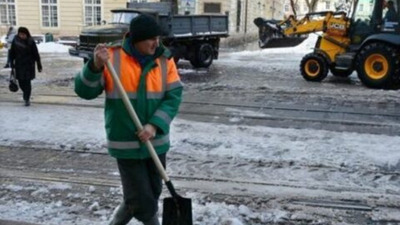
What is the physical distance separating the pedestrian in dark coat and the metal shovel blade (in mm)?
7501

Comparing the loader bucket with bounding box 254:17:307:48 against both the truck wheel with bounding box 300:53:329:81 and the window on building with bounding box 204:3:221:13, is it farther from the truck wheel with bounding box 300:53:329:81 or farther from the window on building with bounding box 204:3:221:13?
the window on building with bounding box 204:3:221:13

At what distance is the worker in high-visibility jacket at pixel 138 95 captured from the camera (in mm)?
3516

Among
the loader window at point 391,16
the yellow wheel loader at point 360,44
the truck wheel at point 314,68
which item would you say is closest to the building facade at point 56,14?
the yellow wheel loader at point 360,44

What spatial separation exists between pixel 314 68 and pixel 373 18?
83.7 inches

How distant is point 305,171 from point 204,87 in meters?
7.47

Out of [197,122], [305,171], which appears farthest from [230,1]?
[305,171]

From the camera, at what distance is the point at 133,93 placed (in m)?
3.56

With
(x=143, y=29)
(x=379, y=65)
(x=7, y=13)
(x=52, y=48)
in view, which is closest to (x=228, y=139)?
(x=143, y=29)

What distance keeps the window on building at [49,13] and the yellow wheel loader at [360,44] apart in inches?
1039

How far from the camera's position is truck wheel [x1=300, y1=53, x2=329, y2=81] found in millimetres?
14984

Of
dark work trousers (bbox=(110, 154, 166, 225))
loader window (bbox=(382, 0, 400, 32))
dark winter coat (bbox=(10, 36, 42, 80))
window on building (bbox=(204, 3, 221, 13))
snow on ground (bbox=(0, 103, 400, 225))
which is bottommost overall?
snow on ground (bbox=(0, 103, 400, 225))

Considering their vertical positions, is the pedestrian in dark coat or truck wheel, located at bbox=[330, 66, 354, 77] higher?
the pedestrian in dark coat

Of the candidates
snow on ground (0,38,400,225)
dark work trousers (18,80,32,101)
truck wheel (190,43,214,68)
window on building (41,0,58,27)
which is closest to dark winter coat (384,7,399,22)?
snow on ground (0,38,400,225)

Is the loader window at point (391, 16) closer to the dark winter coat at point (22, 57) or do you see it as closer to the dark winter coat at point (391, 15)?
the dark winter coat at point (391, 15)
